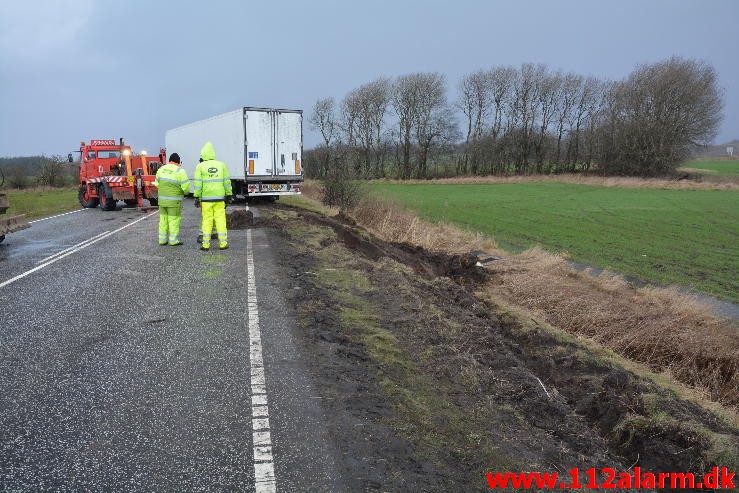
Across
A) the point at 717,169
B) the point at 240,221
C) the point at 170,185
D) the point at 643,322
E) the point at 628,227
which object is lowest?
the point at 643,322

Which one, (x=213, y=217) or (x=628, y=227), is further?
(x=628, y=227)

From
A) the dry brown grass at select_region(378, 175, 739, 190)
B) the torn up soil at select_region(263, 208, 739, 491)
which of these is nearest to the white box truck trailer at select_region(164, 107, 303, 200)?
the torn up soil at select_region(263, 208, 739, 491)

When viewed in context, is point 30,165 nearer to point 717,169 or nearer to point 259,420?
point 259,420

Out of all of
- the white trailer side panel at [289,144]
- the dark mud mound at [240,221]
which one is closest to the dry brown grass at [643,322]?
the dark mud mound at [240,221]

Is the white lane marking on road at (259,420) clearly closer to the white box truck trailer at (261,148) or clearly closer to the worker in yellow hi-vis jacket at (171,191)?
the worker in yellow hi-vis jacket at (171,191)

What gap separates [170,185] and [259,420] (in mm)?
8006

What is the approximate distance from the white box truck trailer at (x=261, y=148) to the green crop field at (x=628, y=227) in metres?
5.78

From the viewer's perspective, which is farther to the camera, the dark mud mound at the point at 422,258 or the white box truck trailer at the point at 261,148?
the white box truck trailer at the point at 261,148

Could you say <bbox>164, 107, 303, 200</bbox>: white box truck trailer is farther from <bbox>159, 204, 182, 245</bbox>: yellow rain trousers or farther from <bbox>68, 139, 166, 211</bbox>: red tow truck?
<bbox>159, 204, 182, 245</bbox>: yellow rain trousers

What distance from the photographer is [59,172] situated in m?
43.4

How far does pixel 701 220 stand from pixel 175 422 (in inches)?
1045

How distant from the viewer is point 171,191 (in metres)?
10.5

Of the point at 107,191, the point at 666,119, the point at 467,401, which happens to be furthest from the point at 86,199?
the point at 666,119

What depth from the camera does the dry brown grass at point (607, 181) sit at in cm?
4259
